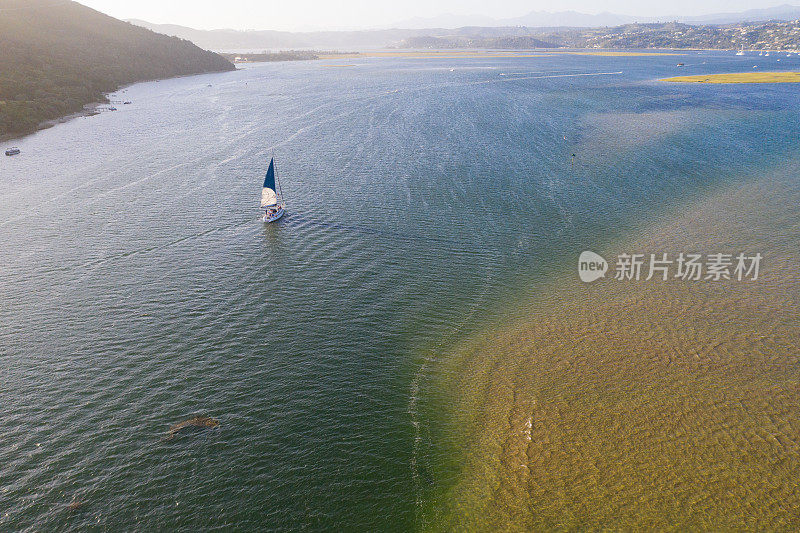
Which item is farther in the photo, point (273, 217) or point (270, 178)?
point (270, 178)

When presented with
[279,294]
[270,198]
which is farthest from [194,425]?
[270,198]

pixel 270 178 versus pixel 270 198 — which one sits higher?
pixel 270 178

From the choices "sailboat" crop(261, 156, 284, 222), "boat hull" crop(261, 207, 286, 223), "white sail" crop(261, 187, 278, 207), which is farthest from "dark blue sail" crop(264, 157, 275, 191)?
"boat hull" crop(261, 207, 286, 223)

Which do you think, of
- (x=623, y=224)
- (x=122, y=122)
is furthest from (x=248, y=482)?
(x=122, y=122)

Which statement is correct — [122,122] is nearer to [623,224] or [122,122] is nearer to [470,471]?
[623,224]

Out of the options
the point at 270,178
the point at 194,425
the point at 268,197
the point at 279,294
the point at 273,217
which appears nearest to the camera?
the point at 194,425

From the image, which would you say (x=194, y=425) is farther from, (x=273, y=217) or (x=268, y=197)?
(x=268, y=197)

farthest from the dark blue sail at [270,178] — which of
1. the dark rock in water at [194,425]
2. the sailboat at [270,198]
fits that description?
the dark rock in water at [194,425]
